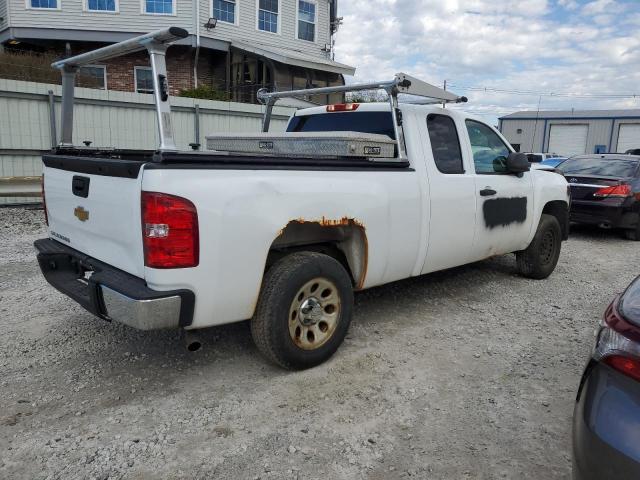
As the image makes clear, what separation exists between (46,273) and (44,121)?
724 centimetres

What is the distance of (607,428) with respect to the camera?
174 centimetres

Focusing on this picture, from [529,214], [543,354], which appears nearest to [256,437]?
[543,354]

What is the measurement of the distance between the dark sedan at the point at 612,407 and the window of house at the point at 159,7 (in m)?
18.4

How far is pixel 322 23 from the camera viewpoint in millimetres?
20875

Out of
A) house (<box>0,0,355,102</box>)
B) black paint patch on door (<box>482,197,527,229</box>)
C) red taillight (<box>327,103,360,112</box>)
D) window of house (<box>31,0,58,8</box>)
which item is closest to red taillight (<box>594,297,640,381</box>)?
black paint patch on door (<box>482,197,527,229</box>)

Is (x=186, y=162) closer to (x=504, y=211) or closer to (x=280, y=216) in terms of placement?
(x=280, y=216)

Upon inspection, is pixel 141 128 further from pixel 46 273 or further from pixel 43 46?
pixel 43 46

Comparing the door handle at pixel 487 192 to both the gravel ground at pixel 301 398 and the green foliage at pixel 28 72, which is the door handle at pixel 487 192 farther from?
the green foliage at pixel 28 72

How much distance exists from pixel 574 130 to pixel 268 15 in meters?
30.8

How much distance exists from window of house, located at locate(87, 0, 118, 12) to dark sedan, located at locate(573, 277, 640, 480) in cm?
1895

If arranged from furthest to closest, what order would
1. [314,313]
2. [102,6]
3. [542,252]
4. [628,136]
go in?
[628,136] → [102,6] → [542,252] → [314,313]

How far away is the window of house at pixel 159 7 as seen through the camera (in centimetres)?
1728

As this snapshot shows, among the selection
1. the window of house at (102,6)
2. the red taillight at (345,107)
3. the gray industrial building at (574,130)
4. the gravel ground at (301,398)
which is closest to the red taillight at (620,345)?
the gravel ground at (301,398)

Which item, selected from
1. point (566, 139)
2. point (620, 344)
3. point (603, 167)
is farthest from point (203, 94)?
point (566, 139)
